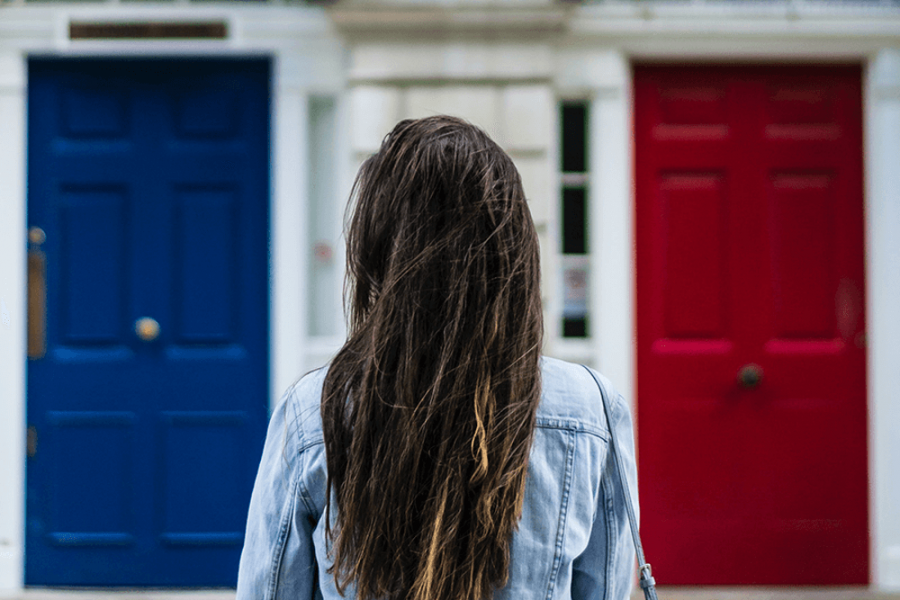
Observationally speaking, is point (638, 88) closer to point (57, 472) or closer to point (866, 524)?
point (866, 524)

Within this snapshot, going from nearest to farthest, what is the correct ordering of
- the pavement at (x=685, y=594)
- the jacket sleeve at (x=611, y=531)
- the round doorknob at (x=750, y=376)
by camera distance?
the jacket sleeve at (x=611, y=531)
the pavement at (x=685, y=594)
the round doorknob at (x=750, y=376)

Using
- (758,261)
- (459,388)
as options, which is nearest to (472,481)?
(459,388)

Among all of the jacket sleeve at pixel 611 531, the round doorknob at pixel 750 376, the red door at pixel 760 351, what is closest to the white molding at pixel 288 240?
the red door at pixel 760 351

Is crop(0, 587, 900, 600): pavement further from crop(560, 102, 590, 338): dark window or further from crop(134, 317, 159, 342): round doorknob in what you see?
crop(560, 102, 590, 338): dark window

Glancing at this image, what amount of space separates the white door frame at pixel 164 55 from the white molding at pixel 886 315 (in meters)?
2.55

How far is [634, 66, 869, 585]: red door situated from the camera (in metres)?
3.83

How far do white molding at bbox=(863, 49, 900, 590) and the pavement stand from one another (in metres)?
0.16

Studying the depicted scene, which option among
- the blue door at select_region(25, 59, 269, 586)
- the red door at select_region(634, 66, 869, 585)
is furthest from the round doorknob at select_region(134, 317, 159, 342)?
the red door at select_region(634, 66, 869, 585)

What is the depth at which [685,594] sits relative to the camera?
3766 mm

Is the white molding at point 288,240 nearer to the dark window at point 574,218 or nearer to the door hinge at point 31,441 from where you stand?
the door hinge at point 31,441

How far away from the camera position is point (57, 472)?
3809 mm

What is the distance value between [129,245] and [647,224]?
8.09ft

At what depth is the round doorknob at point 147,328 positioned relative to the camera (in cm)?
383

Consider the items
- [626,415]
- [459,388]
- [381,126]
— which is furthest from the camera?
[381,126]
